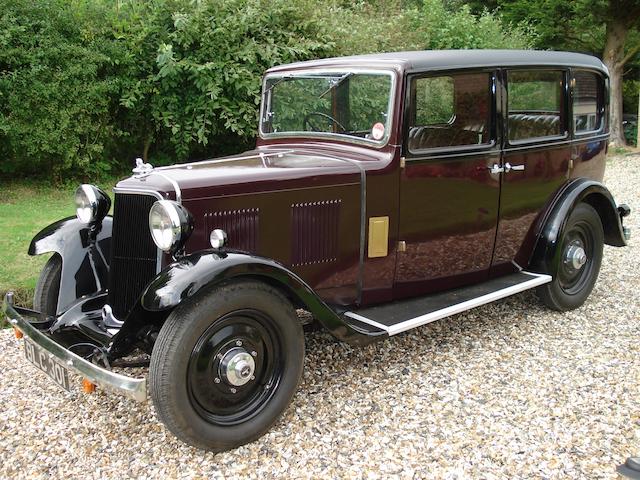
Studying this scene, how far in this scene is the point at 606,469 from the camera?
9.14ft

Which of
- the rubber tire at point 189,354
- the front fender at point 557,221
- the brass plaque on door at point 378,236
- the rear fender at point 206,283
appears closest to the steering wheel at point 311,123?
the brass plaque on door at point 378,236

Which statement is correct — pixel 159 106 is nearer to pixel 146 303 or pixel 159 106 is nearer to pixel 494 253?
pixel 494 253

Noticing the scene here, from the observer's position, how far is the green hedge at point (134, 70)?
7602mm

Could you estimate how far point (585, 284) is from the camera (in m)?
Result: 4.86

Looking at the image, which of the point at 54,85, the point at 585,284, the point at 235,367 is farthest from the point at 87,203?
the point at 54,85

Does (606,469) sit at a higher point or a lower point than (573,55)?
lower

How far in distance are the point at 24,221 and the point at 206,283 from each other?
4.96 metres

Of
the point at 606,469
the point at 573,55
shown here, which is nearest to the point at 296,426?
the point at 606,469

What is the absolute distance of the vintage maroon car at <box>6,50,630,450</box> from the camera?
112 inches

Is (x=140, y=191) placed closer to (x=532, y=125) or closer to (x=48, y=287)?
(x=48, y=287)

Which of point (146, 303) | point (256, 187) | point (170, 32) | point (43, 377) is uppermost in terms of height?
point (170, 32)

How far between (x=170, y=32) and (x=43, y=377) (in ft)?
20.5

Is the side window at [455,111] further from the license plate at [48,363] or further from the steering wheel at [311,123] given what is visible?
the license plate at [48,363]

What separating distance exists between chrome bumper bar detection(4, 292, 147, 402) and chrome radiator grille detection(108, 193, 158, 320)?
46 cm
